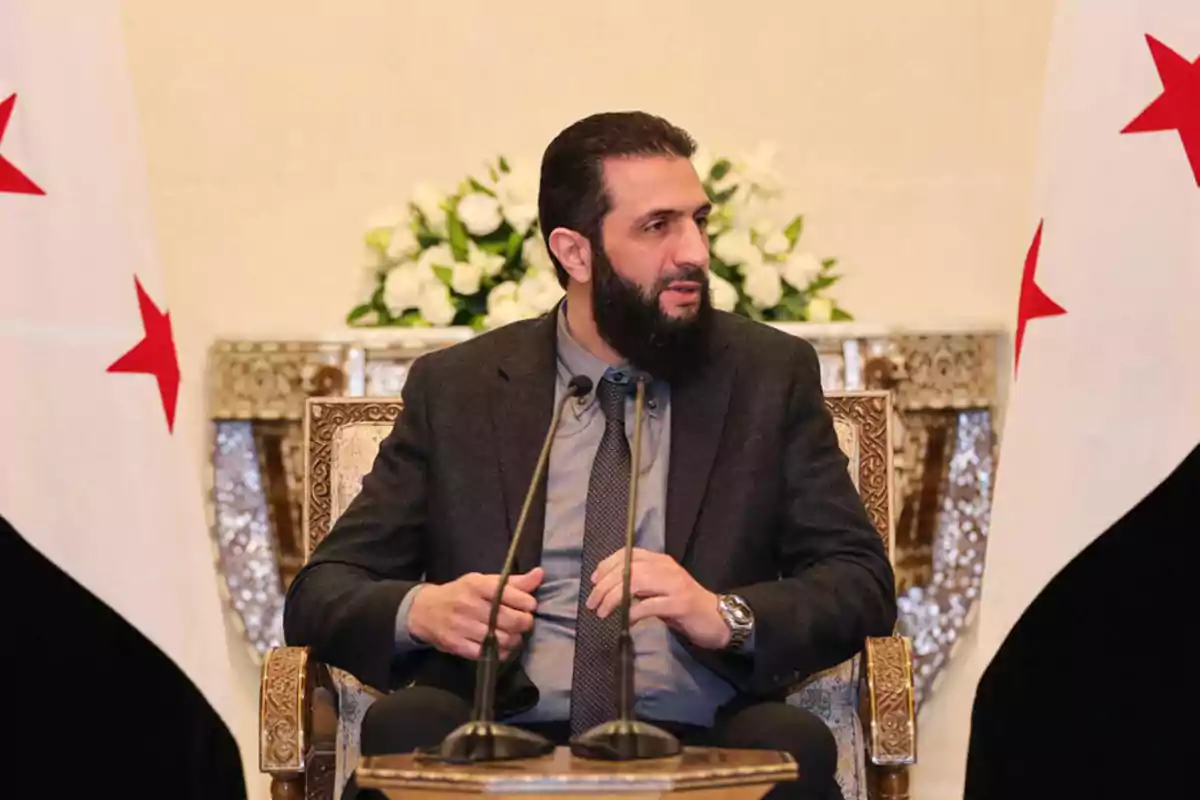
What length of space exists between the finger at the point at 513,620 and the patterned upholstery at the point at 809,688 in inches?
27.9

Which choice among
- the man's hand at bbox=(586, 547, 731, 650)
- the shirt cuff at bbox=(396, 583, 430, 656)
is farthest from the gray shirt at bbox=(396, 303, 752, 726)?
the man's hand at bbox=(586, 547, 731, 650)

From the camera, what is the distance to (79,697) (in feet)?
11.2

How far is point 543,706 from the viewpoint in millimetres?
2422

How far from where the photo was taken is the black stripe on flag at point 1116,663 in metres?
3.26

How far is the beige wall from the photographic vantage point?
4.11 meters

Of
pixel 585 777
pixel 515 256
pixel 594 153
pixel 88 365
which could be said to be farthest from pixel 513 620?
pixel 88 365

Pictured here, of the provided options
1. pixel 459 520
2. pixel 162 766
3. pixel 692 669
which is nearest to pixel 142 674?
pixel 162 766

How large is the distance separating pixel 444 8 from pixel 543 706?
7.83 feet

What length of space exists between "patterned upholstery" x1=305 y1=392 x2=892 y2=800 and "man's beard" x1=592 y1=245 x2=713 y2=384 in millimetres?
508

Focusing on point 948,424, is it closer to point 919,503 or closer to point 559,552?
point 919,503

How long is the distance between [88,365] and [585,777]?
2.05 meters

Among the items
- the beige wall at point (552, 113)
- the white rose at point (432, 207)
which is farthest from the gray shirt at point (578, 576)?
the beige wall at point (552, 113)

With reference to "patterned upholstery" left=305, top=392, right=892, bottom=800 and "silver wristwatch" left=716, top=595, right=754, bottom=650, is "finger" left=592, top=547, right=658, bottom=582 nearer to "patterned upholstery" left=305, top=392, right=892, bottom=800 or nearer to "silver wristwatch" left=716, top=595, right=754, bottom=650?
"silver wristwatch" left=716, top=595, right=754, bottom=650

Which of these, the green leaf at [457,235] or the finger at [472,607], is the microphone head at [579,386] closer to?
the finger at [472,607]
